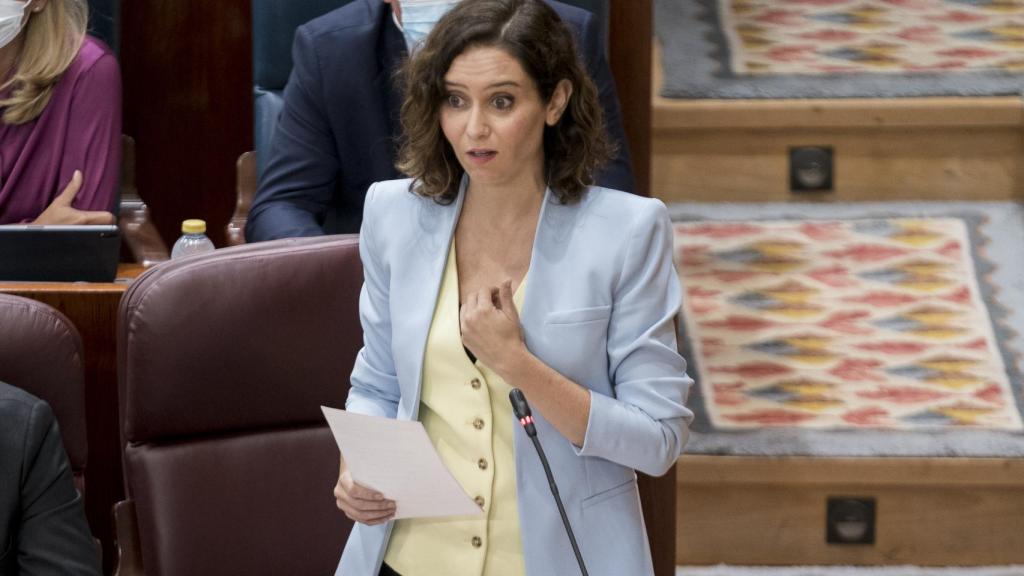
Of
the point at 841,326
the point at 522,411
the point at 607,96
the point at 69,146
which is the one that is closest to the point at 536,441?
the point at 522,411

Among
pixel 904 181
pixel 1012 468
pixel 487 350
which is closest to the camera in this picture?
pixel 487 350

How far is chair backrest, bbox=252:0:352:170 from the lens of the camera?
179 centimetres

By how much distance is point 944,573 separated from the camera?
1571mm

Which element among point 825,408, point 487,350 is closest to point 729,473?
point 825,408

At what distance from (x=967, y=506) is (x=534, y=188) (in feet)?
2.73

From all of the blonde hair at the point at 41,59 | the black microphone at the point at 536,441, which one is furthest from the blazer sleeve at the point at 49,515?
the blonde hair at the point at 41,59

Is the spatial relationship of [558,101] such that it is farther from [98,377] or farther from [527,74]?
[98,377]

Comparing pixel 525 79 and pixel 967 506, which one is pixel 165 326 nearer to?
pixel 525 79

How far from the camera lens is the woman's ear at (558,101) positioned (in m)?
0.90

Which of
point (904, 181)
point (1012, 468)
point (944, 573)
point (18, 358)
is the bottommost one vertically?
point (944, 573)

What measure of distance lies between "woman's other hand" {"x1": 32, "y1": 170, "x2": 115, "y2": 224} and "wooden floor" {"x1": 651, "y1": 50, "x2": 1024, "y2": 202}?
24.9 inches

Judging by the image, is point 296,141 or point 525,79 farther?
point 296,141

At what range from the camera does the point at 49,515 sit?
1.04m

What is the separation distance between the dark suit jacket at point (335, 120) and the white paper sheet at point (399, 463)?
731 millimetres
